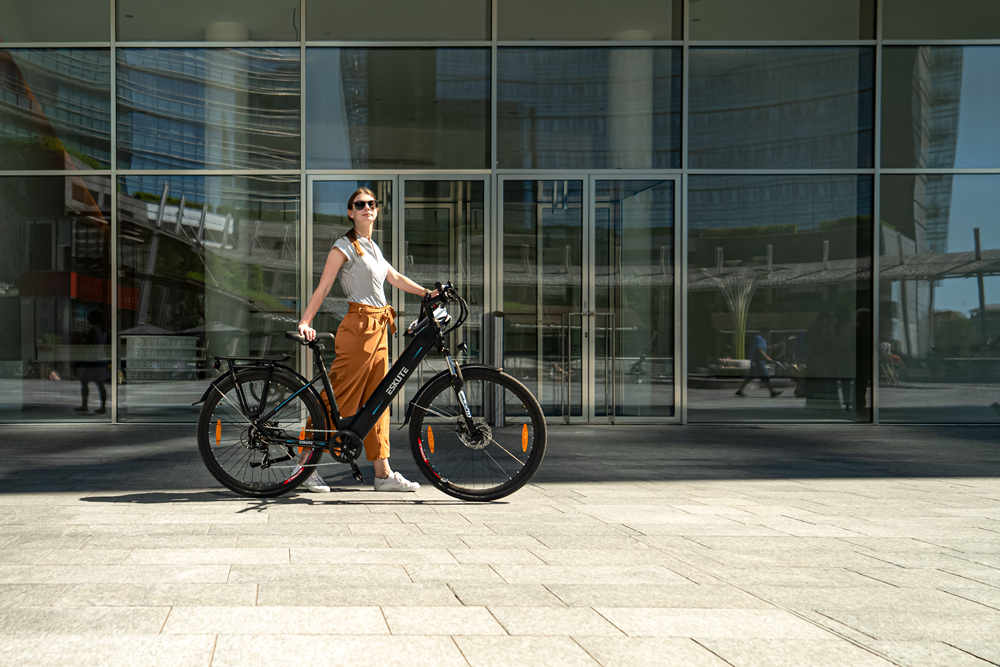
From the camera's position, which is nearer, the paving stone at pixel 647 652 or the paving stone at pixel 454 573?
the paving stone at pixel 647 652

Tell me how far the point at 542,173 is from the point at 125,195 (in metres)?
4.31

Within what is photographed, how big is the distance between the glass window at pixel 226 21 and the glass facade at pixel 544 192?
0.08 feet

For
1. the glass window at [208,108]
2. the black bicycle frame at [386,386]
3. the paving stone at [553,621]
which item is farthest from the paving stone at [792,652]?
the glass window at [208,108]

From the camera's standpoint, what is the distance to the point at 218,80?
948 centimetres

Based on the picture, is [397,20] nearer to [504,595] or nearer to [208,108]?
[208,108]

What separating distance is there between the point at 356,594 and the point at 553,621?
0.67 m

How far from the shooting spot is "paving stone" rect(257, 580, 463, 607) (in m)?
2.76

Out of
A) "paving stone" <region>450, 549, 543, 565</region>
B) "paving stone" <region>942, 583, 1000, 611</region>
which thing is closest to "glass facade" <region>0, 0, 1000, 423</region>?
"paving stone" <region>450, 549, 543, 565</region>

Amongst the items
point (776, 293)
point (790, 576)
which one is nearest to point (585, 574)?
point (790, 576)

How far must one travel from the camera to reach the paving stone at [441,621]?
8.14 feet

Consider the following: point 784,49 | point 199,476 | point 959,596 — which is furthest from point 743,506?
point 784,49

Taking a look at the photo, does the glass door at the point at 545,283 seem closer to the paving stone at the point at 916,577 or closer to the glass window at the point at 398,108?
the glass window at the point at 398,108

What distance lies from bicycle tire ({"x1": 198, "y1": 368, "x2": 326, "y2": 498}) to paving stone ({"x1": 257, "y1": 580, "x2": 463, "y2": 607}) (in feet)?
5.91

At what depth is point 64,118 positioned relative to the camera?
9.39 m
